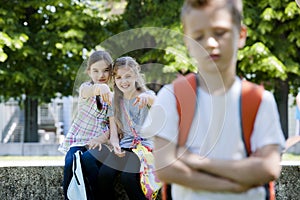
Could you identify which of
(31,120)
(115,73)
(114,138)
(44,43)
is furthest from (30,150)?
(115,73)

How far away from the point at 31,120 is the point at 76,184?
15246 mm

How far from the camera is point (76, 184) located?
485cm

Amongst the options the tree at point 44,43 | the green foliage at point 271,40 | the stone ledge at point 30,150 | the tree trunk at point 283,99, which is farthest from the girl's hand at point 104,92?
the tree trunk at point 283,99

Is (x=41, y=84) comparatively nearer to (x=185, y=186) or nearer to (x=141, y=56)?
(x=141, y=56)

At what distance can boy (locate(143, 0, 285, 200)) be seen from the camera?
1.98 m

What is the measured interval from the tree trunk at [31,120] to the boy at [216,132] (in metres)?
17.7

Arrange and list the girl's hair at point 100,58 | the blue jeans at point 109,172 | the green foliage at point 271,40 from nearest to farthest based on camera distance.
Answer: the girl's hair at point 100,58, the blue jeans at point 109,172, the green foliage at point 271,40

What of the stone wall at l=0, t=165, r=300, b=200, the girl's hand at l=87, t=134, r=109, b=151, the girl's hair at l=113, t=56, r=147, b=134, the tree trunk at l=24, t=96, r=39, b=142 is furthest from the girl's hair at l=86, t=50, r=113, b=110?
the tree trunk at l=24, t=96, r=39, b=142

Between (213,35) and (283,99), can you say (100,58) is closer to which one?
(213,35)

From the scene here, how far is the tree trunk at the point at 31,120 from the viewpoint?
1961cm

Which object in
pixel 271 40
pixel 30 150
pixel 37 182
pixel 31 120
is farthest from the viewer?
pixel 31 120

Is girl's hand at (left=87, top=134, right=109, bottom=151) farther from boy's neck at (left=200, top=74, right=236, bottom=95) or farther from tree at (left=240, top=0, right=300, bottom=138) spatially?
tree at (left=240, top=0, right=300, bottom=138)

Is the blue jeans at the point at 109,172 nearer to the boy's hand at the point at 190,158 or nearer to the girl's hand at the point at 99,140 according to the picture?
the girl's hand at the point at 99,140

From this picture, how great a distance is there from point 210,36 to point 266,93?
0.82 feet
